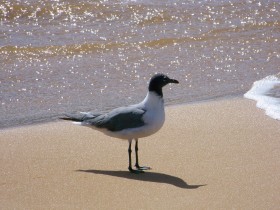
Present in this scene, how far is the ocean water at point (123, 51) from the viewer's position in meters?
8.15

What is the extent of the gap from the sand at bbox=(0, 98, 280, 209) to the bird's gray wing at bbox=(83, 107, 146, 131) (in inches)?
12.8

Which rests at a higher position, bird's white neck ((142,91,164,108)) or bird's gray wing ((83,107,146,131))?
bird's white neck ((142,91,164,108))

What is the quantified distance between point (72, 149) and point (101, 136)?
0.46m

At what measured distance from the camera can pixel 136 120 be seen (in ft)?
18.8

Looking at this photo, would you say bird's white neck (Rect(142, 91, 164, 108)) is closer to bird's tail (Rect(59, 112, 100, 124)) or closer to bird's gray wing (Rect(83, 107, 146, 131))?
bird's gray wing (Rect(83, 107, 146, 131))

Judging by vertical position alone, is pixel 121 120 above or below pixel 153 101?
below

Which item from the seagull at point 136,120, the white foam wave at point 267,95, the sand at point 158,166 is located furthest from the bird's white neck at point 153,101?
the white foam wave at point 267,95

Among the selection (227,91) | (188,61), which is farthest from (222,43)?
(227,91)

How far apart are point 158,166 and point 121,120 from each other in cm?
50

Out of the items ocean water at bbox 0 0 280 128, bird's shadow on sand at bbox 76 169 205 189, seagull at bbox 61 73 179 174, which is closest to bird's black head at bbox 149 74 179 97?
seagull at bbox 61 73 179 174

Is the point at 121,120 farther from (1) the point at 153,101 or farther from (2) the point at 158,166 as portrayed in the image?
(2) the point at 158,166

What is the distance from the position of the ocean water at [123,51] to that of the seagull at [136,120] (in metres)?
1.56

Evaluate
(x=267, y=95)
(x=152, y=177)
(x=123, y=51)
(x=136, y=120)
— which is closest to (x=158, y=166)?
(x=152, y=177)

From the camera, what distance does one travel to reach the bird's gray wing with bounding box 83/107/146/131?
5750 millimetres
